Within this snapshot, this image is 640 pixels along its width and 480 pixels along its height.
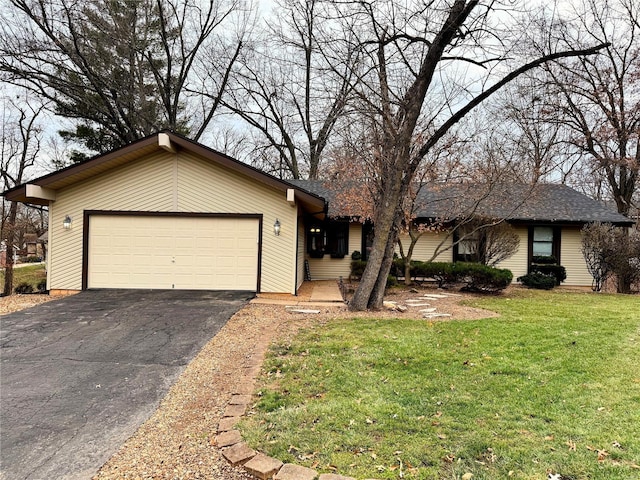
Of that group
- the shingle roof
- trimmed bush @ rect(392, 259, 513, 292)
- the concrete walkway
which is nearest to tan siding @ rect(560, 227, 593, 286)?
the shingle roof

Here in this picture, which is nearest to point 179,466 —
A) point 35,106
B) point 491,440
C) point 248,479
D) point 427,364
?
point 248,479

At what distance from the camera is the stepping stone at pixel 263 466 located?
234 centimetres

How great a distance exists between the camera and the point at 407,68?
28.0ft

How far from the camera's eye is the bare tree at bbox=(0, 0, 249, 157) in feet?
45.6

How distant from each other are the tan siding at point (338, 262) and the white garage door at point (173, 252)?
464 cm

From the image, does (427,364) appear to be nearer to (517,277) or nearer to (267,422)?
(267,422)

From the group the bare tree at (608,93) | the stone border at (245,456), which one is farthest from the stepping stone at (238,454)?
the bare tree at (608,93)

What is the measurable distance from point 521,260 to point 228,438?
13.7 meters

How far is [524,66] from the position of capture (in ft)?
24.4

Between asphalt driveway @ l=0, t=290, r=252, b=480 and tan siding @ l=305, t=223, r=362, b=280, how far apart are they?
615 cm

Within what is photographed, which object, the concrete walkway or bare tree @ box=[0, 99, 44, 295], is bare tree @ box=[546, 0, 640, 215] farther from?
bare tree @ box=[0, 99, 44, 295]

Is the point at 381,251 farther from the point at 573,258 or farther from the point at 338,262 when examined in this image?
the point at 573,258

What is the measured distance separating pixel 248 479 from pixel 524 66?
27.9ft

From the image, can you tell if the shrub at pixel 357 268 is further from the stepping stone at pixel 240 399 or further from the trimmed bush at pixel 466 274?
the stepping stone at pixel 240 399
